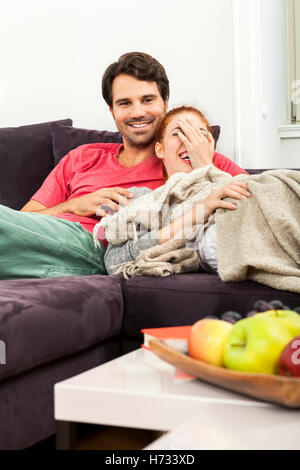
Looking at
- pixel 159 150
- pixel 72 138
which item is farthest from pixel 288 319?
pixel 72 138

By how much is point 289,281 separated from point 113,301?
0.44 metres

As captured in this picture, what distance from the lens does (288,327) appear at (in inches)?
28.2

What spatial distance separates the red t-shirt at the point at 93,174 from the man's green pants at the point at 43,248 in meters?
0.21

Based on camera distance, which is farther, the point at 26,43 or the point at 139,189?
the point at 26,43

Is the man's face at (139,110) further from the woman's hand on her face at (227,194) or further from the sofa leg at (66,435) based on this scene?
the sofa leg at (66,435)

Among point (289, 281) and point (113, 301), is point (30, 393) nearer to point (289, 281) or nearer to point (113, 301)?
point (113, 301)

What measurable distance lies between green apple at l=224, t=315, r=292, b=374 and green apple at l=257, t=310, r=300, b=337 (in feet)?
0.04

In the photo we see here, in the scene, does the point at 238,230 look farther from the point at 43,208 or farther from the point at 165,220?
the point at 43,208

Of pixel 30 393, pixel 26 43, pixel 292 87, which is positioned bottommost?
pixel 30 393

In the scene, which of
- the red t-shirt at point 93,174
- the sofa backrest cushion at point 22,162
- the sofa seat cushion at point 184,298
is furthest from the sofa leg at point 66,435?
the sofa backrest cushion at point 22,162

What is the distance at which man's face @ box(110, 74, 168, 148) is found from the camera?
218 cm

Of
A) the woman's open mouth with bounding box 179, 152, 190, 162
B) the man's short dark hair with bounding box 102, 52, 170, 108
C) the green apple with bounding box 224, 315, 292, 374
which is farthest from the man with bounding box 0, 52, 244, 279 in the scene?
the green apple with bounding box 224, 315, 292, 374

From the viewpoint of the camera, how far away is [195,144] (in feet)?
6.31
